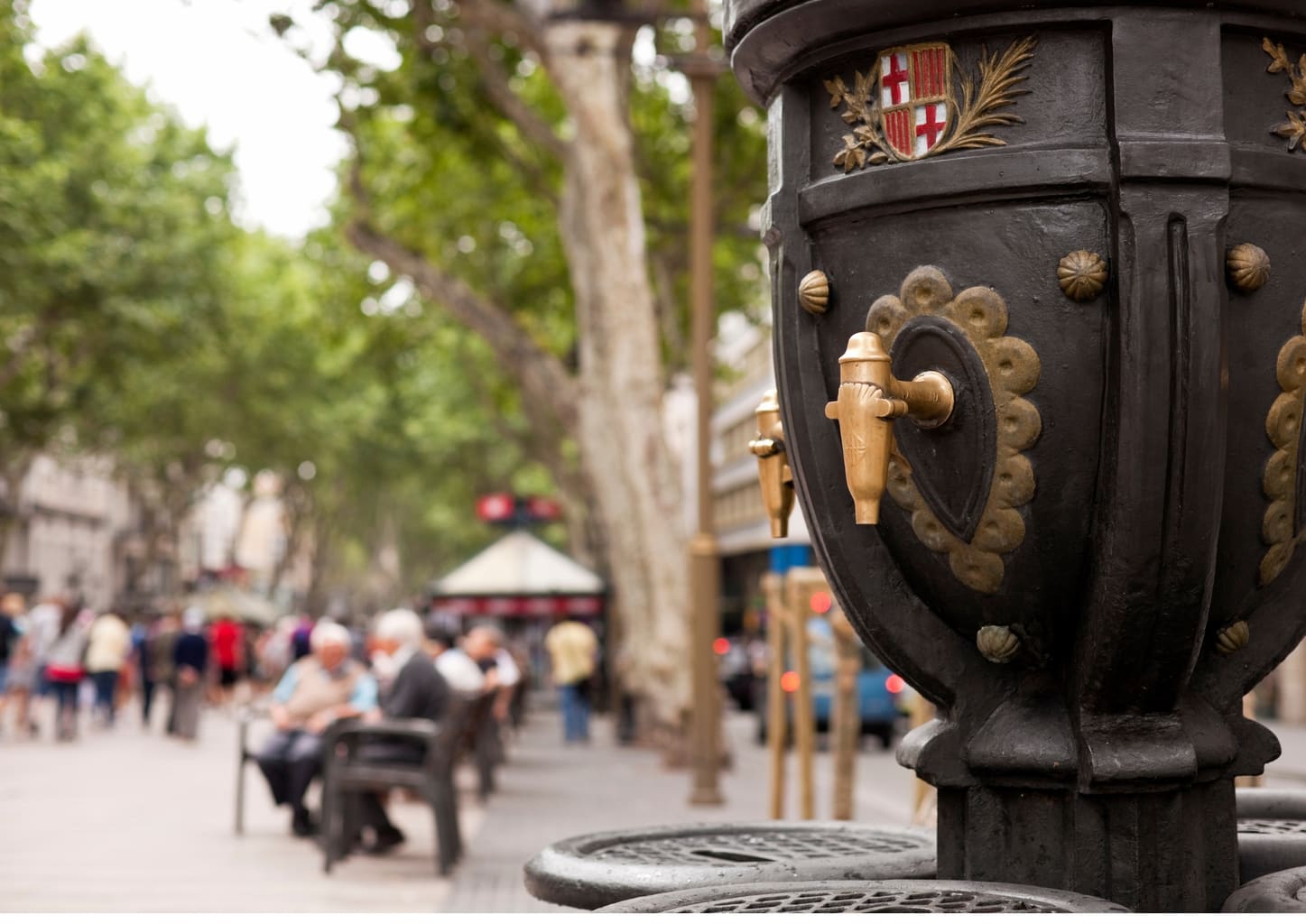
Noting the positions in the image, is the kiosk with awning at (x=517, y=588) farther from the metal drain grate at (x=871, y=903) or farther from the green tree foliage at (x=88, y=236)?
the metal drain grate at (x=871, y=903)

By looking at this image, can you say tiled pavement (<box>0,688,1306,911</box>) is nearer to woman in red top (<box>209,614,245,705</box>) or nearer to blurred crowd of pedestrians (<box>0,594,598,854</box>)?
blurred crowd of pedestrians (<box>0,594,598,854</box>)

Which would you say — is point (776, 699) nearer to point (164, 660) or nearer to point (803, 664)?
point (803, 664)

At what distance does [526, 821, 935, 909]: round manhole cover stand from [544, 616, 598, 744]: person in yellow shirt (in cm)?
1895

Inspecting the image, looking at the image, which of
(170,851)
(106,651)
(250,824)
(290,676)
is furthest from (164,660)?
(170,851)

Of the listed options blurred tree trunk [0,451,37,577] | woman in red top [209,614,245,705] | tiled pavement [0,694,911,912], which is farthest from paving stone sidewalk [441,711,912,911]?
blurred tree trunk [0,451,37,577]

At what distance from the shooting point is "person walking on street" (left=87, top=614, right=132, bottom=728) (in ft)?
77.6

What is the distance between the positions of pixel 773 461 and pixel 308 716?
9.82 m

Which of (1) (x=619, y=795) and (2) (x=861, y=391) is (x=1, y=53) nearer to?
(1) (x=619, y=795)

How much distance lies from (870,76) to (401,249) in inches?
707

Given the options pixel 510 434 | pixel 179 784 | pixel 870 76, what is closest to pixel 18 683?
pixel 179 784

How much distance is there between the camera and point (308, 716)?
1273cm

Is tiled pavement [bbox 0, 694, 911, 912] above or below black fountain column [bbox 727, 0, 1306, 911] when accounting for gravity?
below

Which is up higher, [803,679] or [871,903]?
[803,679]

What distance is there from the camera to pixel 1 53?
70.4 ft
